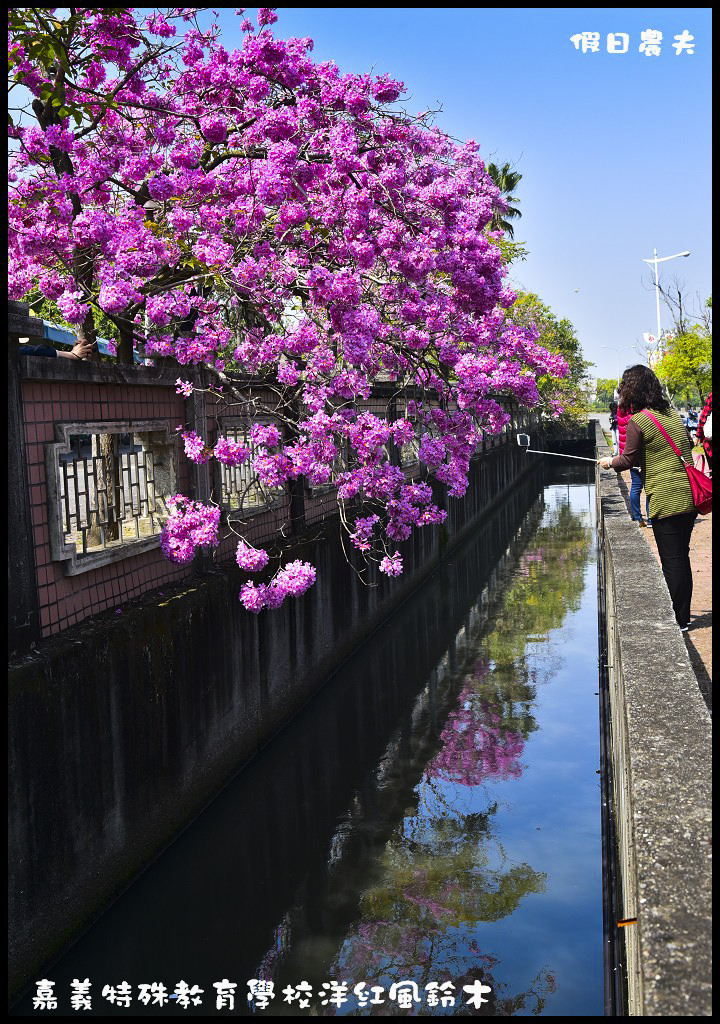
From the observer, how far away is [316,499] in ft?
37.7

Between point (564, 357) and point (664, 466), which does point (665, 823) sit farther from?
point (564, 357)

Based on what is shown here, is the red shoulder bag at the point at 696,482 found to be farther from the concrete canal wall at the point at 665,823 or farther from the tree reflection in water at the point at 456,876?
the tree reflection in water at the point at 456,876

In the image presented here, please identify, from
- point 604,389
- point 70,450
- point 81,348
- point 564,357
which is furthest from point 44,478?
point 604,389

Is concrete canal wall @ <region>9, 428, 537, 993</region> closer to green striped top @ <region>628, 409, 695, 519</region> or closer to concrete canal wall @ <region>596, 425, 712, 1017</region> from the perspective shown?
concrete canal wall @ <region>596, 425, 712, 1017</region>

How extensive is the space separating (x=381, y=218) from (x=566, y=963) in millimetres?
6431

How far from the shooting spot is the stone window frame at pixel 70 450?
18.1 ft

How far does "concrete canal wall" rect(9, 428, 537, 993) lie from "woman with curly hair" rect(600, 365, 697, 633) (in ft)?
10.5

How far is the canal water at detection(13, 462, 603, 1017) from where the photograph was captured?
5.29m

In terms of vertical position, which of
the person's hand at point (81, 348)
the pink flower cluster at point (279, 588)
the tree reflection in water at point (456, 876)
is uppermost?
the person's hand at point (81, 348)

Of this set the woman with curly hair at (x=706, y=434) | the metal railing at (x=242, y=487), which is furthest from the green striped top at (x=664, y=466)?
the metal railing at (x=242, y=487)

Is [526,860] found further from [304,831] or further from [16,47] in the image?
[16,47]

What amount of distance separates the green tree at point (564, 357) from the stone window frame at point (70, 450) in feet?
103

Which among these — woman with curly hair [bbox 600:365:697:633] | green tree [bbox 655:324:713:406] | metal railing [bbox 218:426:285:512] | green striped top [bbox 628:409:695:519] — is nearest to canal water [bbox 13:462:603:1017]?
woman with curly hair [bbox 600:365:697:633]

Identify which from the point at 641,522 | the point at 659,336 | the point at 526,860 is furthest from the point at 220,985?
the point at 659,336
